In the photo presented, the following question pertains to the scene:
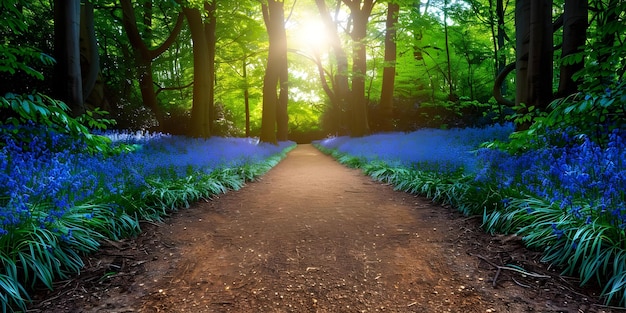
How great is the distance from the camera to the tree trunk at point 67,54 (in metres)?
5.16

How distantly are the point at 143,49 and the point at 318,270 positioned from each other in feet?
41.4

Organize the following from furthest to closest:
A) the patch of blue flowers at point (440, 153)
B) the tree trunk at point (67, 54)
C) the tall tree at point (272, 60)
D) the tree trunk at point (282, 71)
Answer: the tree trunk at point (282, 71) < the tall tree at point (272, 60) < the tree trunk at point (67, 54) < the patch of blue flowers at point (440, 153)

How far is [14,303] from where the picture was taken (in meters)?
1.88

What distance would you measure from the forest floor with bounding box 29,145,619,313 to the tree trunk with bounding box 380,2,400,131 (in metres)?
11.0

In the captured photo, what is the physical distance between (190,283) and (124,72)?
11.6 meters

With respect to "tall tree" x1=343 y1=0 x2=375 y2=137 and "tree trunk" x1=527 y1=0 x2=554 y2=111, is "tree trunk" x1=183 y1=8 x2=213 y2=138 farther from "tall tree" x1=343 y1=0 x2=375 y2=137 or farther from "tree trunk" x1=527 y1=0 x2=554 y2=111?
"tree trunk" x1=527 y1=0 x2=554 y2=111

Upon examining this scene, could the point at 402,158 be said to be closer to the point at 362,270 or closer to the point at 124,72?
the point at 362,270

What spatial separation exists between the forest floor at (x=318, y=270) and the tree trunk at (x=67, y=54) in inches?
130

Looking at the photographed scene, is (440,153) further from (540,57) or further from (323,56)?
(323,56)

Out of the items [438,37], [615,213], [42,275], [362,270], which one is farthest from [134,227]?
[438,37]

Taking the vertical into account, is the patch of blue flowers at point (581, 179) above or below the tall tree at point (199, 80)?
below

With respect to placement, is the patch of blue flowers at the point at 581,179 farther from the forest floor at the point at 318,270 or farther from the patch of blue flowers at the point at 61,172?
the patch of blue flowers at the point at 61,172

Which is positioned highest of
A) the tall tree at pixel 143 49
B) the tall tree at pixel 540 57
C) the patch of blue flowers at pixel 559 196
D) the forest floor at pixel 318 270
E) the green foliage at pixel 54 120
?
the tall tree at pixel 143 49

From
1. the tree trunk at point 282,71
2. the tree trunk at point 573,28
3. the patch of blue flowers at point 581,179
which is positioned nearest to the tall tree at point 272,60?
the tree trunk at point 282,71
